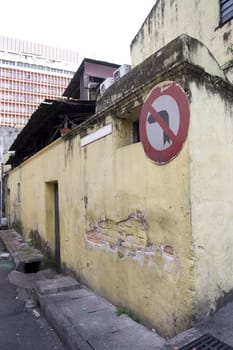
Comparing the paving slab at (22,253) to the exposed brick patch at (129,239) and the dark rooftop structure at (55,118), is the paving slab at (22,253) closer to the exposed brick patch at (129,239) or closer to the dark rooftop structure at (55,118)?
the dark rooftop structure at (55,118)

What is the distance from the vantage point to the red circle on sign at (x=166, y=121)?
2.87 metres

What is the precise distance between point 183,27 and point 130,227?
4.56 metres

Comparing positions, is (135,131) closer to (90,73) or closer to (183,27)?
(183,27)

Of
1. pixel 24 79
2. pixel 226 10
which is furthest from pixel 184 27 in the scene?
pixel 24 79

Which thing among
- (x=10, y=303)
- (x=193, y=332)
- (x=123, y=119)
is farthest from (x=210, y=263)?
(x=10, y=303)

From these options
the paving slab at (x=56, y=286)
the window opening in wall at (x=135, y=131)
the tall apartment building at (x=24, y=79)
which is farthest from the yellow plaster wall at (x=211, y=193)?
the tall apartment building at (x=24, y=79)

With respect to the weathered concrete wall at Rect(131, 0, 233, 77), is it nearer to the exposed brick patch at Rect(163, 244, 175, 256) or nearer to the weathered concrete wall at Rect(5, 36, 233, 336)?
the weathered concrete wall at Rect(5, 36, 233, 336)

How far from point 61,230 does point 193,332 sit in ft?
13.7

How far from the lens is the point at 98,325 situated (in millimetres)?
3516

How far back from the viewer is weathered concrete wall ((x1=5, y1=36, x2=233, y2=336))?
2.82 metres

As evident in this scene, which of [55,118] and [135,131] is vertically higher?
[55,118]

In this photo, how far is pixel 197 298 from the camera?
2.75 m

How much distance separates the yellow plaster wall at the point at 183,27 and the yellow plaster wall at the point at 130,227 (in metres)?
2.64

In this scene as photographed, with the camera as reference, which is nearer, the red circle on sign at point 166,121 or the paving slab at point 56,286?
the red circle on sign at point 166,121
